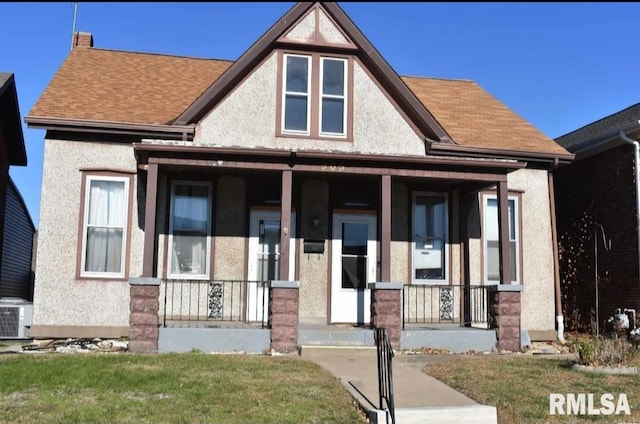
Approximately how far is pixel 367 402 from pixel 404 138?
Answer: 6549 mm

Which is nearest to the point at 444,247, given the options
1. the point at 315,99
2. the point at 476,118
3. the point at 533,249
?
the point at 533,249

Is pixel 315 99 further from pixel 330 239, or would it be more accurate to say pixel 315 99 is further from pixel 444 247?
pixel 444 247

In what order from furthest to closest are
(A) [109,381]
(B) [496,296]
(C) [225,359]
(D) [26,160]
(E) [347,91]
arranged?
(D) [26,160] < (E) [347,91] < (B) [496,296] < (C) [225,359] < (A) [109,381]

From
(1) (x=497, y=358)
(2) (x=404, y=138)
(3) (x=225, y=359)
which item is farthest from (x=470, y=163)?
(3) (x=225, y=359)

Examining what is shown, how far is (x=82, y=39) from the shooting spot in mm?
15188

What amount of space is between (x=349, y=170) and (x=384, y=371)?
16.7ft

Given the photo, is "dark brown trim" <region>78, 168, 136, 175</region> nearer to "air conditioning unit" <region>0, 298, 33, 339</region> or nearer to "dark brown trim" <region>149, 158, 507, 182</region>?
"dark brown trim" <region>149, 158, 507, 182</region>

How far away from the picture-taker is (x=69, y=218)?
11.5 metres

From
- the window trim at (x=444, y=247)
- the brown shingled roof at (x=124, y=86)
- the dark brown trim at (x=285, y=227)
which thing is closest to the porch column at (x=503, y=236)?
the window trim at (x=444, y=247)

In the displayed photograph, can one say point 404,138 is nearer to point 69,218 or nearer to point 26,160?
point 69,218

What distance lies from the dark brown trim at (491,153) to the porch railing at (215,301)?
4161 millimetres

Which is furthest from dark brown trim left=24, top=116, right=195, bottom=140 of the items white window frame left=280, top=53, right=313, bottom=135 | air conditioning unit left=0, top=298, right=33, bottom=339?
air conditioning unit left=0, top=298, right=33, bottom=339

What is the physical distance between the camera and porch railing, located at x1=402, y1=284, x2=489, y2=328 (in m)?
12.9

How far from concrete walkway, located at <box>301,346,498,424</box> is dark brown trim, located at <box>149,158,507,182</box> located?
3.02 metres
